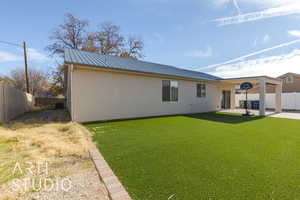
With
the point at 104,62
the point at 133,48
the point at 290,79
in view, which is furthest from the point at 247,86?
the point at 290,79

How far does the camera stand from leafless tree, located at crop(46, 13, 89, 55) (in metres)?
16.4

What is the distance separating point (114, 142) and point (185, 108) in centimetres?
759

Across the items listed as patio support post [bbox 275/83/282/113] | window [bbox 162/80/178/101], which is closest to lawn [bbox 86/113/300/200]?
window [bbox 162/80/178/101]

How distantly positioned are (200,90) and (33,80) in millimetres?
29526

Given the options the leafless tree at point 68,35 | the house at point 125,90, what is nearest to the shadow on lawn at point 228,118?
the house at point 125,90

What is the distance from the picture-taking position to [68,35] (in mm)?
17031

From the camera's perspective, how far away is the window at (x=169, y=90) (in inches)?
366

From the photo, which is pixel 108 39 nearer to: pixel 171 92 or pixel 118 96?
pixel 171 92

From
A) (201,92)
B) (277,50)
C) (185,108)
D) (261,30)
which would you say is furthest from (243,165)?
(277,50)

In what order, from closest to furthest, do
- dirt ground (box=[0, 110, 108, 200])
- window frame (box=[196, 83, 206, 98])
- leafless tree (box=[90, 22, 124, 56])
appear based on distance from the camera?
dirt ground (box=[0, 110, 108, 200]) → window frame (box=[196, 83, 206, 98]) → leafless tree (box=[90, 22, 124, 56])

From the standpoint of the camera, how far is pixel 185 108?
412 inches

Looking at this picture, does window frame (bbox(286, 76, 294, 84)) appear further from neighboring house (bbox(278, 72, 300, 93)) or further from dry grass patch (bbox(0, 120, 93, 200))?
dry grass patch (bbox(0, 120, 93, 200))

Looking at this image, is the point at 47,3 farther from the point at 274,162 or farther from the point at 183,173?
the point at 274,162

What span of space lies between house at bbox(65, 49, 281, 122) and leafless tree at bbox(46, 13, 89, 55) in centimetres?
1040
